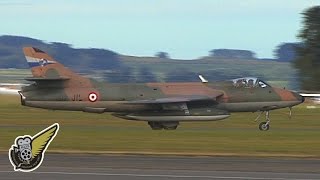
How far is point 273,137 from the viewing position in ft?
Answer: 101

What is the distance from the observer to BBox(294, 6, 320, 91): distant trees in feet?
293

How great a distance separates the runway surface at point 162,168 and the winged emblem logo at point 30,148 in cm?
521

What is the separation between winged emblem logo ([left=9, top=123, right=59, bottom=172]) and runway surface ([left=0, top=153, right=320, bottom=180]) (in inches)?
205

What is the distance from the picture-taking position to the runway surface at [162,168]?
16531 millimetres

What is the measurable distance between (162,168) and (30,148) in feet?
26.3

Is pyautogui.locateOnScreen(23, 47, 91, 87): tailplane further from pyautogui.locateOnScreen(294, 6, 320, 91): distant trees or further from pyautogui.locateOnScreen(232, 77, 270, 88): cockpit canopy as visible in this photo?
pyautogui.locateOnScreen(294, 6, 320, 91): distant trees

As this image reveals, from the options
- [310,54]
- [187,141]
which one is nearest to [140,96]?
[187,141]

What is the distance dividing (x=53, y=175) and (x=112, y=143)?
10.7m

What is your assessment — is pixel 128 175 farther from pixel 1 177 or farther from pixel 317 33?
pixel 317 33

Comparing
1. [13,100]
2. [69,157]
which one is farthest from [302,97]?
[13,100]

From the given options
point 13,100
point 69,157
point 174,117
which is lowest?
point 13,100

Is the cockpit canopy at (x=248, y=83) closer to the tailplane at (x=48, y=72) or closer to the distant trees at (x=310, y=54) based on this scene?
the tailplane at (x=48, y=72)

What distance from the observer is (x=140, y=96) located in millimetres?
39125

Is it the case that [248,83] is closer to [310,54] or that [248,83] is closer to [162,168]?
[162,168]
